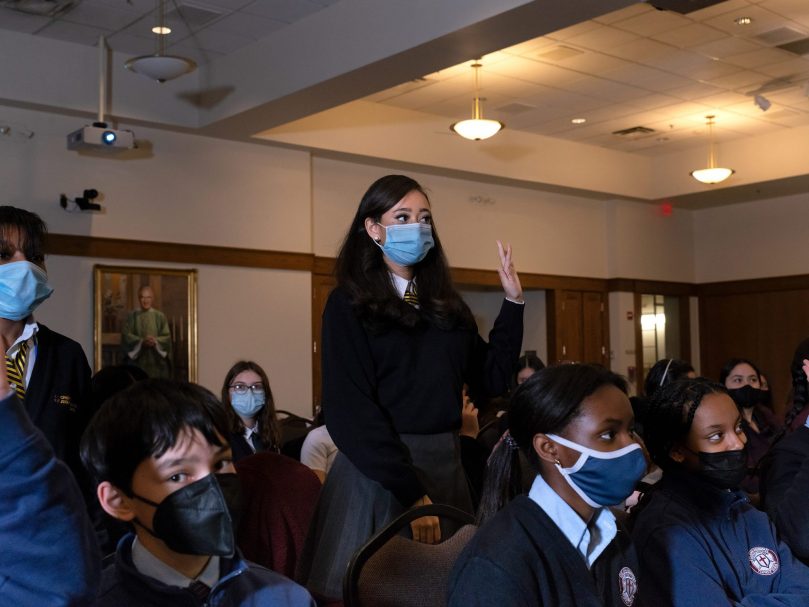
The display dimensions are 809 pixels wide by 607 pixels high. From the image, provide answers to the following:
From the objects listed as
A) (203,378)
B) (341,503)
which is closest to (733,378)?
(341,503)

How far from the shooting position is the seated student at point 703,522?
2389 millimetres

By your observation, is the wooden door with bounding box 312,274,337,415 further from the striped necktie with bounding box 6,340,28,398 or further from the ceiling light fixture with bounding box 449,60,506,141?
the striped necktie with bounding box 6,340,28,398

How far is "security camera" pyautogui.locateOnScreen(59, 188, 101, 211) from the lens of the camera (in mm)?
8617

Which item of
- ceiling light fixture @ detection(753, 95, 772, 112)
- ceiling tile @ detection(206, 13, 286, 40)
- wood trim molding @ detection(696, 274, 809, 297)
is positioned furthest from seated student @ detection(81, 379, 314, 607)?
wood trim molding @ detection(696, 274, 809, 297)

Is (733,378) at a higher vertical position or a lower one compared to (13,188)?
lower

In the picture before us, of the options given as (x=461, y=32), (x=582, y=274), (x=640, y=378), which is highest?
(x=461, y=32)

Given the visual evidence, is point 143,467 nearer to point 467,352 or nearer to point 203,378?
point 467,352

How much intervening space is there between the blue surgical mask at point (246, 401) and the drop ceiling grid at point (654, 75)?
437 centimetres

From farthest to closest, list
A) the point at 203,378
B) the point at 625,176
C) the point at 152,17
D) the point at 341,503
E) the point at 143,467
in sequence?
the point at 625,176 → the point at 203,378 → the point at 152,17 → the point at 341,503 → the point at 143,467

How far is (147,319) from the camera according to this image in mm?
9102

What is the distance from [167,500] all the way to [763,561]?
5.23 ft

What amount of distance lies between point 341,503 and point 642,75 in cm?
807

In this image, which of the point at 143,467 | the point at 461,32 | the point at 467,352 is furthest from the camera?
the point at 461,32

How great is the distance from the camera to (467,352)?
2.90 meters
